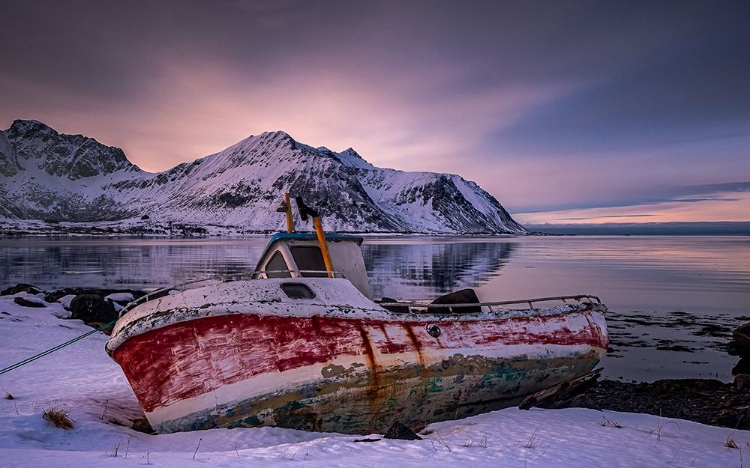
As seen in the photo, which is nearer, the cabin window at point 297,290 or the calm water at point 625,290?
the cabin window at point 297,290

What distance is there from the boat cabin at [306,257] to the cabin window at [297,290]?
36.0 inches

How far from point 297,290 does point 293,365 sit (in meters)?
1.23

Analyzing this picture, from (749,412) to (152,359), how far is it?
34.7 feet

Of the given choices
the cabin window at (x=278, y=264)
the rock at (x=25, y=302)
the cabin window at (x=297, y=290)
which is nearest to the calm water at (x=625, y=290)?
the cabin window at (x=278, y=264)

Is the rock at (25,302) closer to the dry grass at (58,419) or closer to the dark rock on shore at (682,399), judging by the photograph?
the dry grass at (58,419)

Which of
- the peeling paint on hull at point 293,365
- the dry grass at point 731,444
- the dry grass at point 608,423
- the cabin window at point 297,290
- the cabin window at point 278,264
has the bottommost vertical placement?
the dry grass at point 608,423

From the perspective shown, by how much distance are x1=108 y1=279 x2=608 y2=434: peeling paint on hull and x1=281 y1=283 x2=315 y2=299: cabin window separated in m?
0.18

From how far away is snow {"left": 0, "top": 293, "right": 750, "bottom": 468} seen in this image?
603cm

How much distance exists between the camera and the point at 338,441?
22.9 feet

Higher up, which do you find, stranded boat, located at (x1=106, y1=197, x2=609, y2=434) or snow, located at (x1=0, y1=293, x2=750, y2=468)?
stranded boat, located at (x1=106, y1=197, x2=609, y2=434)

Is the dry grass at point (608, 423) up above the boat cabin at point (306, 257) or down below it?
below

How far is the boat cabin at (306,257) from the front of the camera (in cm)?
973

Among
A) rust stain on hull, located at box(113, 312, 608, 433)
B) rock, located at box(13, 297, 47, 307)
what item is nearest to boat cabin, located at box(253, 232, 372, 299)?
rust stain on hull, located at box(113, 312, 608, 433)

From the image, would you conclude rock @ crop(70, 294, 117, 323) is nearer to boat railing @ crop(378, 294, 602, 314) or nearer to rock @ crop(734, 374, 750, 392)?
boat railing @ crop(378, 294, 602, 314)
